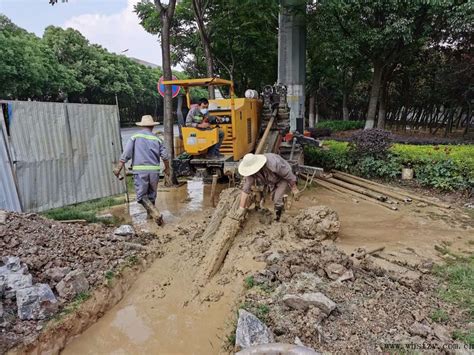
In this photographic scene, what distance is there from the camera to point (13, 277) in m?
3.64

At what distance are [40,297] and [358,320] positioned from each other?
2.97 meters

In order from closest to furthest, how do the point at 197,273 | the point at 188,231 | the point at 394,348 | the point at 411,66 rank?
the point at 394,348 < the point at 197,273 < the point at 188,231 < the point at 411,66

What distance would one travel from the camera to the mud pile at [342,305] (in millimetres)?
3049

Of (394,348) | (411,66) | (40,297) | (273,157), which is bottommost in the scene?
(394,348)

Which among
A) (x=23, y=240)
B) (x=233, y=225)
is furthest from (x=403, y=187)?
(x=23, y=240)

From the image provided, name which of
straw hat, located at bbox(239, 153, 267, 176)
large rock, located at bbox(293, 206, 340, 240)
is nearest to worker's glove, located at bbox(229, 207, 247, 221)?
straw hat, located at bbox(239, 153, 267, 176)

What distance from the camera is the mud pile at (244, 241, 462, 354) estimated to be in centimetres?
305

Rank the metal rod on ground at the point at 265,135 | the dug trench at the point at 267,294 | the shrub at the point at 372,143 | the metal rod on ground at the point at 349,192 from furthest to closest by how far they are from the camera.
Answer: the shrub at the point at 372,143, the metal rod on ground at the point at 265,135, the metal rod on ground at the point at 349,192, the dug trench at the point at 267,294

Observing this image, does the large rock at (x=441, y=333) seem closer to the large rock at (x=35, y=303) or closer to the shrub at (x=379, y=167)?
the large rock at (x=35, y=303)

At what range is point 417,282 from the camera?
3.90 m

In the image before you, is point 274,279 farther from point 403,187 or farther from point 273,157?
point 403,187

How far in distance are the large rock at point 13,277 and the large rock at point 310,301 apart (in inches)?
101

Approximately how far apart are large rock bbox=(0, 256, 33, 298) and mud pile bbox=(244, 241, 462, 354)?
87.6 inches

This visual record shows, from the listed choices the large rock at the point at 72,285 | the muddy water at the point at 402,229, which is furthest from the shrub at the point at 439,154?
the large rock at the point at 72,285
